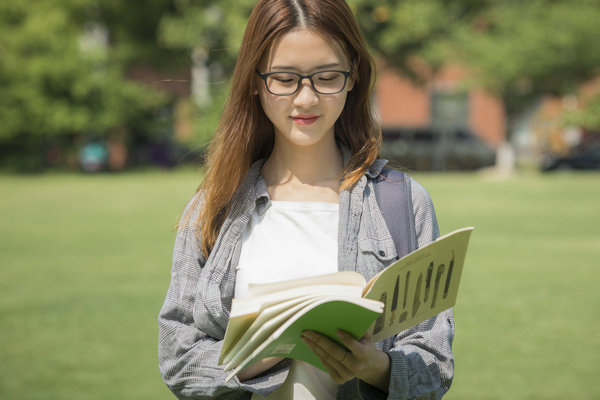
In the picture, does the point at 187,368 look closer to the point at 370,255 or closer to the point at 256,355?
the point at 256,355

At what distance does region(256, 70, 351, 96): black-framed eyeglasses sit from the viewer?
2049 mm

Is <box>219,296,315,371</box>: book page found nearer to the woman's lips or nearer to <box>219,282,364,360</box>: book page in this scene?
<box>219,282,364,360</box>: book page

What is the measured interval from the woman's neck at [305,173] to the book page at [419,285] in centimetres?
41

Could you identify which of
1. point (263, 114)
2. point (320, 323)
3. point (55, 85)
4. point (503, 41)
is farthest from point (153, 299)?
point (503, 41)

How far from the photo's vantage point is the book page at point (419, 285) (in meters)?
1.77

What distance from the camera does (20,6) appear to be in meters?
28.0

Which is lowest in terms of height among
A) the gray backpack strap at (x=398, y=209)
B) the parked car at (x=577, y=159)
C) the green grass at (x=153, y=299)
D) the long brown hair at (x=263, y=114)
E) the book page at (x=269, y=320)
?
the parked car at (x=577, y=159)

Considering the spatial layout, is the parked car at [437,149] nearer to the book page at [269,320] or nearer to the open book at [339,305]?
the open book at [339,305]

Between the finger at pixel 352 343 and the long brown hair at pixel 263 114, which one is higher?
the long brown hair at pixel 263 114

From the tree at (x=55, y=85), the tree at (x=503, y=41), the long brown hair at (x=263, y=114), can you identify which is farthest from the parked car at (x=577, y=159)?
the long brown hair at (x=263, y=114)

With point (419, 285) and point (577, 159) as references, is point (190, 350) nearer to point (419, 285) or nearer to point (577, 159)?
point (419, 285)

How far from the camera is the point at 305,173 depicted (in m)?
2.22

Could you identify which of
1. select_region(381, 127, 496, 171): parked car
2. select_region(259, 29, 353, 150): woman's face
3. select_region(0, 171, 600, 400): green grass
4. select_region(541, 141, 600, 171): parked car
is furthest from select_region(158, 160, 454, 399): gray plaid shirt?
select_region(541, 141, 600, 171): parked car

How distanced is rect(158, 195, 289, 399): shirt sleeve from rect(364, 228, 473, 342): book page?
33 centimetres
